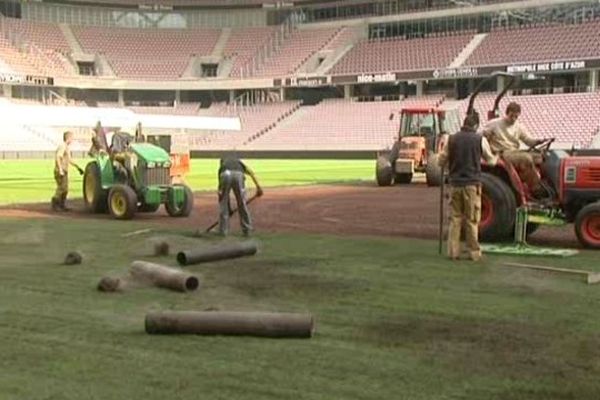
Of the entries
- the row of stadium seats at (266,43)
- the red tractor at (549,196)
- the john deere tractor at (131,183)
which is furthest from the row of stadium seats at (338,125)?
the red tractor at (549,196)

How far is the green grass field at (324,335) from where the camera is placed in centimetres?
510

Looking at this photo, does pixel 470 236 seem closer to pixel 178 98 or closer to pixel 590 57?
pixel 590 57

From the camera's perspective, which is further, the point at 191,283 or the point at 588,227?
the point at 588,227

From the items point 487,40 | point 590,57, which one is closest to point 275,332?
point 590,57

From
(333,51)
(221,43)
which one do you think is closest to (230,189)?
(333,51)

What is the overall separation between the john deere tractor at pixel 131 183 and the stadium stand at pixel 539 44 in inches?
1664

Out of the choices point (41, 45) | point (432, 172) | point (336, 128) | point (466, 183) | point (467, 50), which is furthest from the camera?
point (41, 45)

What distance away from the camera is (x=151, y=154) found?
15820 mm

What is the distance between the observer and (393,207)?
59.2 ft

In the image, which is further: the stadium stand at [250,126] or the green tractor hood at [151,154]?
the stadium stand at [250,126]

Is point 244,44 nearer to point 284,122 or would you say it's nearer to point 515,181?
point 284,122

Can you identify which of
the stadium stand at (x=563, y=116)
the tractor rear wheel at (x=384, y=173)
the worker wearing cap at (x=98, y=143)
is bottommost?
the tractor rear wheel at (x=384, y=173)

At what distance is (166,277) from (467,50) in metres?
55.6

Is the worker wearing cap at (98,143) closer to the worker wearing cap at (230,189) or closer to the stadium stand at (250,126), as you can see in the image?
the worker wearing cap at (230,189)
